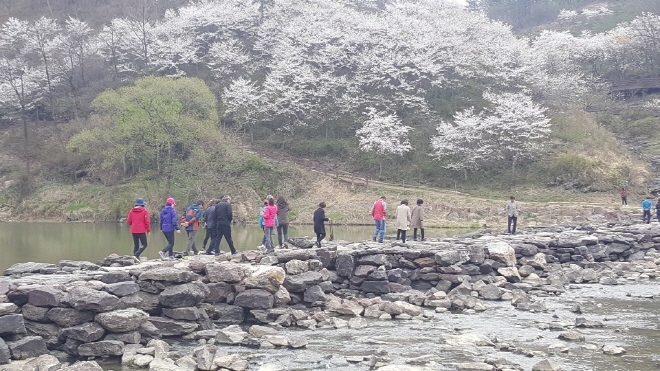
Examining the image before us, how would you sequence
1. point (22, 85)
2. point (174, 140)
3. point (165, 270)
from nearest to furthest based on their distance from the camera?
1. point (165, 270)
2. point (174, 140)
3. point (22, 85)

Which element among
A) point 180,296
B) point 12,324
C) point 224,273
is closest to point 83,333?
point 12,324

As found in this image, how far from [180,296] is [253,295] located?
1811 mm

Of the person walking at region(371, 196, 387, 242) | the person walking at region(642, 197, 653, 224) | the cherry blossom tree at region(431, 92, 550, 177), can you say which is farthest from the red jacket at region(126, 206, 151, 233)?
the cherry blossom tree at region(431, 92, 550, 177)

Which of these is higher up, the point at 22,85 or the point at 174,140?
the point at 22,85

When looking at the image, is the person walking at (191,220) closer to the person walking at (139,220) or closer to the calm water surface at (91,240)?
the person walking at (139,220)

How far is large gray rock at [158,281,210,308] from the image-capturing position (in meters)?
13.9

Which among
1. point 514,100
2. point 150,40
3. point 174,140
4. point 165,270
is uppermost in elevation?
point 150,40

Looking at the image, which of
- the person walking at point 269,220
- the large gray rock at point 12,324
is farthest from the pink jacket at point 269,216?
the large gray rock at point 12,324

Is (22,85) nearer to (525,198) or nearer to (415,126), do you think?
(415,126)

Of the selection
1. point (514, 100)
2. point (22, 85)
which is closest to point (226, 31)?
point (22, 85)

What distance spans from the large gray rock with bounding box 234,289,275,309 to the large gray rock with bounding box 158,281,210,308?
112cm

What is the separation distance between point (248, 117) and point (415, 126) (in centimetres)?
1512

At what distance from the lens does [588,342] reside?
41.4 feet

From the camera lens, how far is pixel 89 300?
12406 mm
